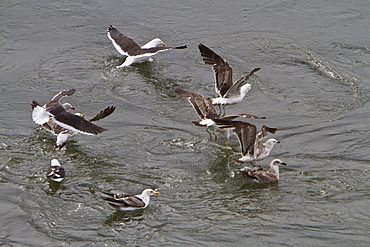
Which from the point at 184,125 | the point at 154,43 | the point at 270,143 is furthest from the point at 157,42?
the point at 270,143

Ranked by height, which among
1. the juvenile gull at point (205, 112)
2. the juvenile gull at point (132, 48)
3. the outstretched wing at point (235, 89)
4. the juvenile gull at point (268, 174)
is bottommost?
the juvenile gull at point (268, 174)

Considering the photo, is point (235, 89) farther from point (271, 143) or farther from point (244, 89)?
point (271, 143)

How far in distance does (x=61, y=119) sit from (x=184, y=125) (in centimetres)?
213

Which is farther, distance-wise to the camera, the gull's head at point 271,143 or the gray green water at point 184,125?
the gull's head at point 271,143

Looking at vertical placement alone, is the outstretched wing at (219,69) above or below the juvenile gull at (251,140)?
above

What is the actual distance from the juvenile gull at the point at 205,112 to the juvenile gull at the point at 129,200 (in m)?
2.09

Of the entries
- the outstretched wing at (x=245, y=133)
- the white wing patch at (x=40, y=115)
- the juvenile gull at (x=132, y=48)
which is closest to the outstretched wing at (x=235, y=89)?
the outstretched wing at (x=245, y=133)

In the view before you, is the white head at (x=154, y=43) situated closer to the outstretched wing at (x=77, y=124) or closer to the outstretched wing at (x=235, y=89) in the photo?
the outstretched wing at (x=235, y=89)

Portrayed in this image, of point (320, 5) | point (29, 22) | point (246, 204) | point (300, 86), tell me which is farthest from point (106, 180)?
point (320, 5)

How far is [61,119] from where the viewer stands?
9.59 metres

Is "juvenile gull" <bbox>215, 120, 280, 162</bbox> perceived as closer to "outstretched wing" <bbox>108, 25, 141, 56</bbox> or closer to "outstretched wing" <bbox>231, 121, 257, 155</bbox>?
"outstretched wing" <bbox>231, 121, 257, 155</bbox>

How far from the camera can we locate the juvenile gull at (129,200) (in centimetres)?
755

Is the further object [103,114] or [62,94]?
[62,94]

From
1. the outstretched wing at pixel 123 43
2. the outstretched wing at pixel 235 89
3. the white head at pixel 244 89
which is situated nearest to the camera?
the outstretched wing at pixel 235 89
